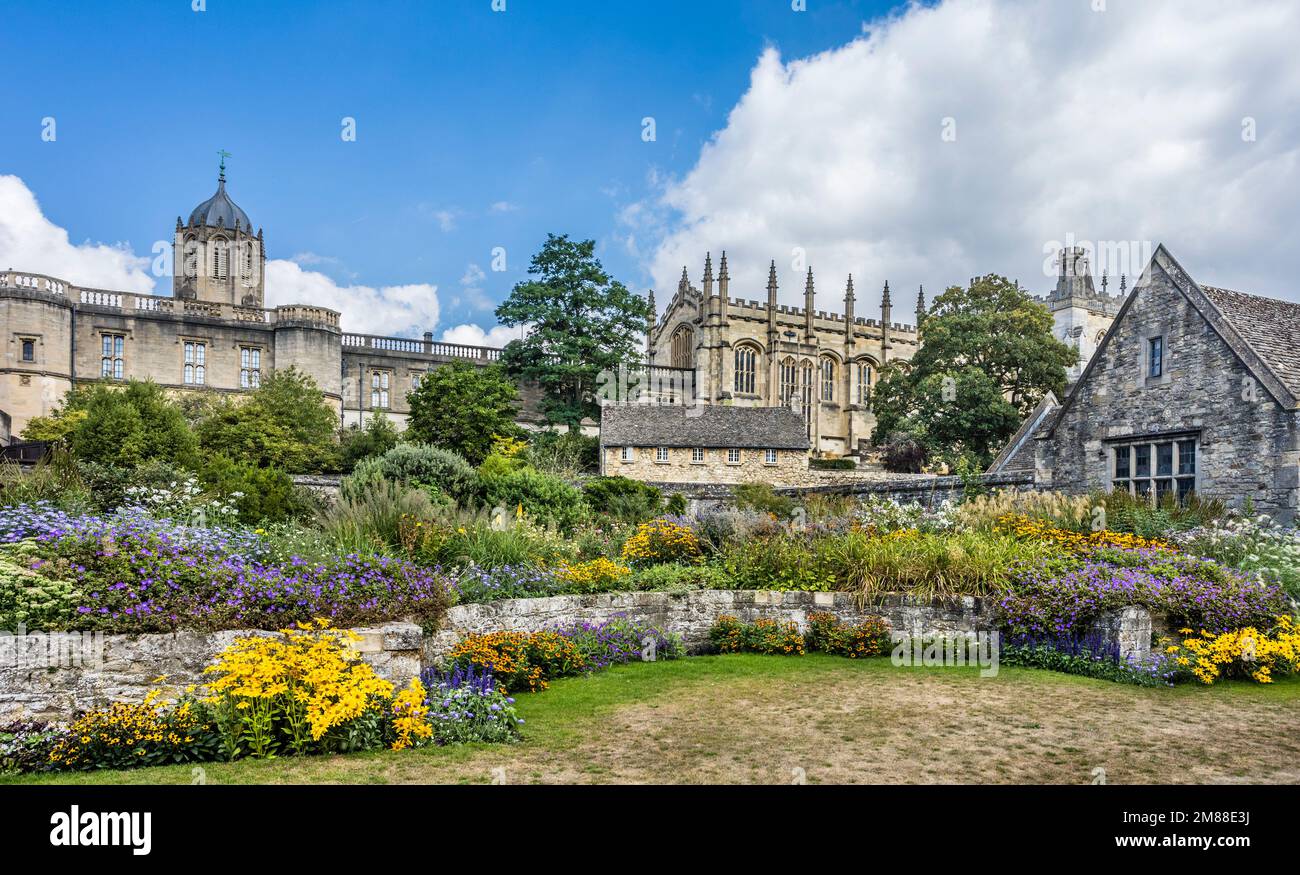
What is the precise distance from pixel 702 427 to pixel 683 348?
3021 centimetres

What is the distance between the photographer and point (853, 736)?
21.5ft

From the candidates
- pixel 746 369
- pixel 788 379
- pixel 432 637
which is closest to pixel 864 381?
pixel 788 379

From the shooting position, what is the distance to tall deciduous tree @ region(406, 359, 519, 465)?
Answer: 120ft

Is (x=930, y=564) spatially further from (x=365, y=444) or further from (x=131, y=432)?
(x=365, y=444)

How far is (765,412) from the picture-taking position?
41.9 m

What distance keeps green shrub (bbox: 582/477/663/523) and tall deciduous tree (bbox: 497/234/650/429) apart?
2291 centimetres

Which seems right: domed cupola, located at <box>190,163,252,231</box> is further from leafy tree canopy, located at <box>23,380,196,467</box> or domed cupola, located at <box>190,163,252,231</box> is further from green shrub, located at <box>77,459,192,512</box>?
green shrub, located at <box>77,459,192,512</box>

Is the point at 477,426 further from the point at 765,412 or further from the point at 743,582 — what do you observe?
the point at 743,582

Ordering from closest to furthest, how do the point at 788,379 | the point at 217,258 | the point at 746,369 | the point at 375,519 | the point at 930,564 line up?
the point at 375,519 → the point at 930,564 → the point at 217,258 → the point at 746,369 → the point at 788,379

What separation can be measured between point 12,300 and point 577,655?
Answer: 46.7 metres

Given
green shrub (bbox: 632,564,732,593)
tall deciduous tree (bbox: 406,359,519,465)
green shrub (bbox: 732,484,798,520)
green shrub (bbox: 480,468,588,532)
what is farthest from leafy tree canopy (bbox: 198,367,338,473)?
green shrub (bbox: 632,564,732,593)

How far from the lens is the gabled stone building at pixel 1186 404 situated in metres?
15.0

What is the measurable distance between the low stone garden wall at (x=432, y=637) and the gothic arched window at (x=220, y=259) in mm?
61870
